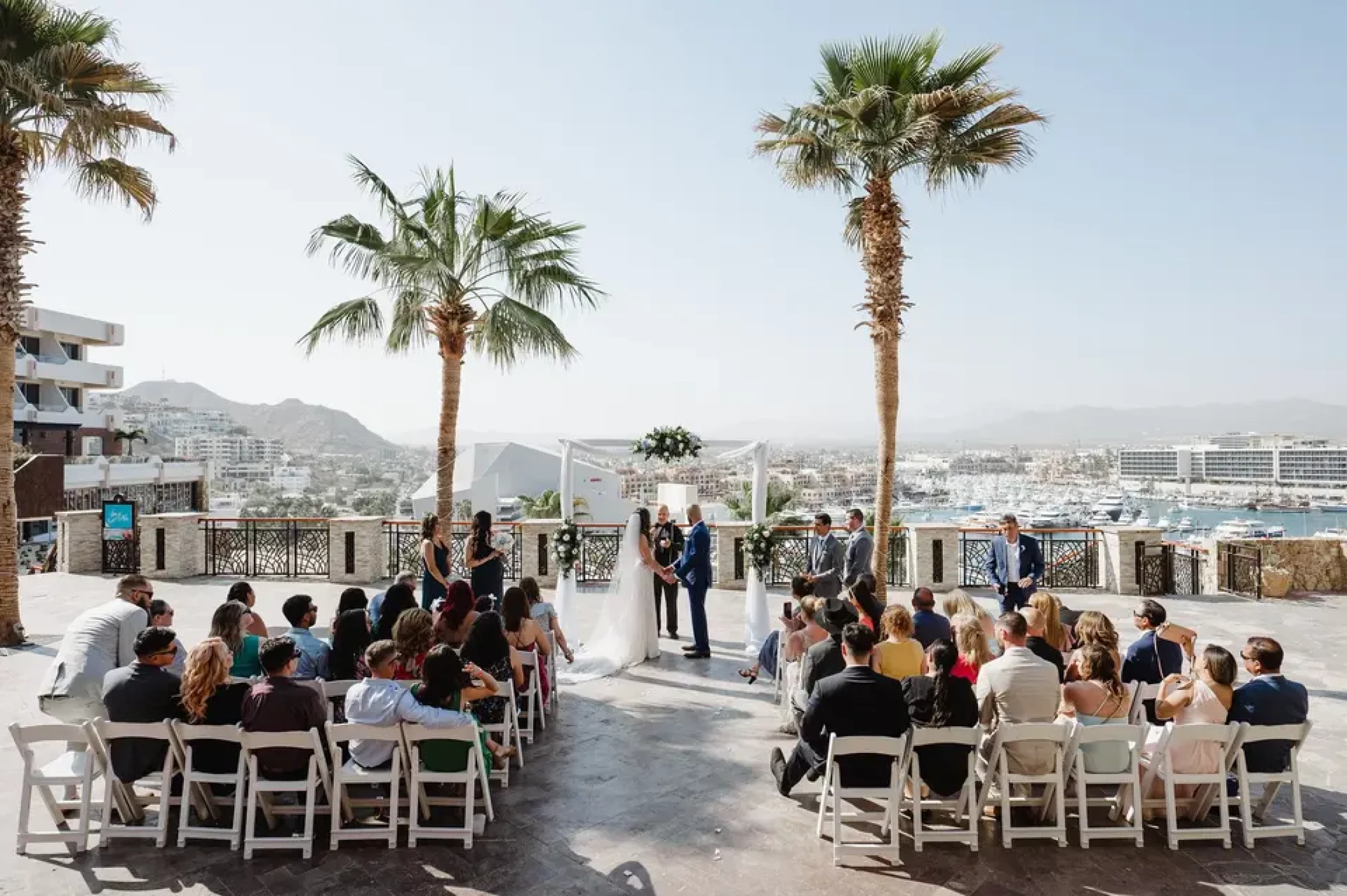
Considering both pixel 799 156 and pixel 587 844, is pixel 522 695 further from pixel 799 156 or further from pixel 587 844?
pixel 799 156

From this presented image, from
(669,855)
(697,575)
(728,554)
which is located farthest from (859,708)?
(728,554)

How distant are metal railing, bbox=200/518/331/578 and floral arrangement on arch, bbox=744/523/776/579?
9.18m

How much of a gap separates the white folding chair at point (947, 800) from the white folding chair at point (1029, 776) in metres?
0.16

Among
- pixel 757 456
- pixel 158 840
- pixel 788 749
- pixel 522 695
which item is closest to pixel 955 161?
pixel 757 456

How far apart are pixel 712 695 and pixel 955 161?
7.71 meters

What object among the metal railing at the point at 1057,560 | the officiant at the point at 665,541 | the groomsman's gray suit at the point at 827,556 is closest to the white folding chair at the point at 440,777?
the officiant at the point at 665,541

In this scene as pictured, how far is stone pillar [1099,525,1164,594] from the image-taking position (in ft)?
43.2

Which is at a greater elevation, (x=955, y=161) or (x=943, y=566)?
(x=955, y=161)

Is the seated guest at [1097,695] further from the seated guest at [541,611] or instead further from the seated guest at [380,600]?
the seated guest at [380,600]

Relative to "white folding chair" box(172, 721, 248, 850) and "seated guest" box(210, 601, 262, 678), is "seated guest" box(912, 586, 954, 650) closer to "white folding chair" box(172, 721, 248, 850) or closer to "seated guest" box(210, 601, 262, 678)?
"white folding chair" box(172, 721, 248, 850)

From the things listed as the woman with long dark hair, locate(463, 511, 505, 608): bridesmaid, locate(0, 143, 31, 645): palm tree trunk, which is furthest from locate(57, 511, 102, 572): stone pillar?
the woman with long dark hair

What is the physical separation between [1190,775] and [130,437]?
61.7 m

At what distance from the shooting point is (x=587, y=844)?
4.49 m

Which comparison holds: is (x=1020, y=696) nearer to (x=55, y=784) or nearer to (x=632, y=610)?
(x=632, y=610)
